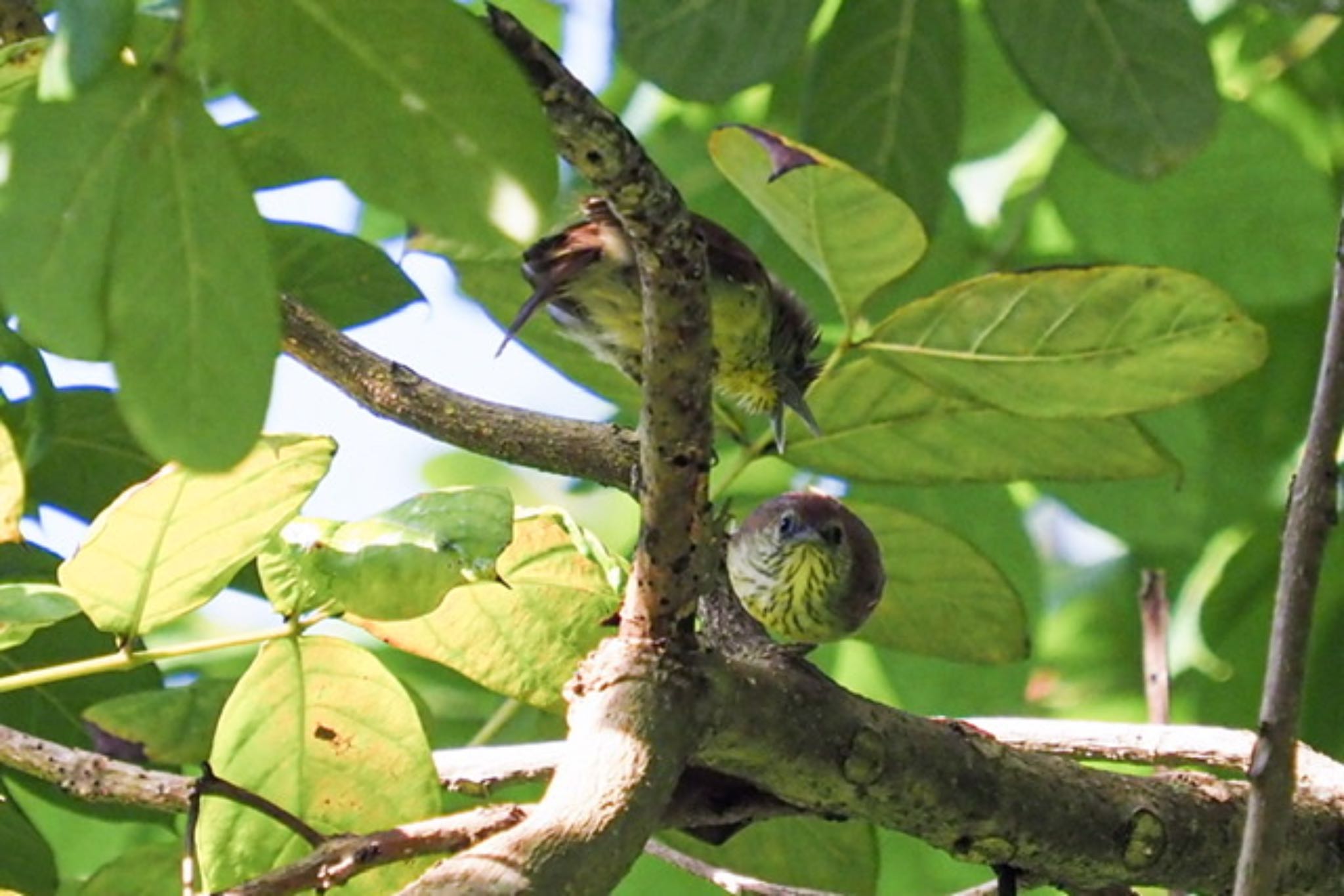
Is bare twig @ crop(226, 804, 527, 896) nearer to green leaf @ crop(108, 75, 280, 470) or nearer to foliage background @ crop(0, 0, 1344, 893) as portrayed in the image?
foliage background @ crop(0, 0, 1344, 893)

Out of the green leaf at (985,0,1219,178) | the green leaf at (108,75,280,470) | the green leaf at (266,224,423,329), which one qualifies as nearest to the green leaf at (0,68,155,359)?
the green leaf at (108,75,280,470)

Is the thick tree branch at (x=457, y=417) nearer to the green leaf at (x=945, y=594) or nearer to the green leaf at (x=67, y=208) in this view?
the green leaf at (x=945, y=594)

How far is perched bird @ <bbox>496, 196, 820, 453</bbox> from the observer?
74.1 inches

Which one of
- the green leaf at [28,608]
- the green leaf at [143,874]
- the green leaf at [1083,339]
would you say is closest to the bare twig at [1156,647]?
the green leaf at [1083,339]

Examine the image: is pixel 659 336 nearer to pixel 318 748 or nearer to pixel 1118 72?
pixel 318 748

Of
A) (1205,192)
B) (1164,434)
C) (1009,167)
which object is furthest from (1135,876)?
(1009,167)

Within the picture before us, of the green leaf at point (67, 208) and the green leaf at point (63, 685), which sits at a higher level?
the green leaf at point (67, 208)

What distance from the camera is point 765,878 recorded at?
69.7 inches

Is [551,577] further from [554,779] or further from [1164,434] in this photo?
[1164,434]

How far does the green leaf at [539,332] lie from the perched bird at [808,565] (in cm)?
21

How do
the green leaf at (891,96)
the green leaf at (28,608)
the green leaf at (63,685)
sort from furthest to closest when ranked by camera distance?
the green leaf at (891,96) → the green leaf at (63,685) → the green leaf at (28,608)

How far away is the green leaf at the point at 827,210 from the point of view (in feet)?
4.74

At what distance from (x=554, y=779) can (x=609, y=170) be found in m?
0.37

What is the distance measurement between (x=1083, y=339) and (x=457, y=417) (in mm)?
568
